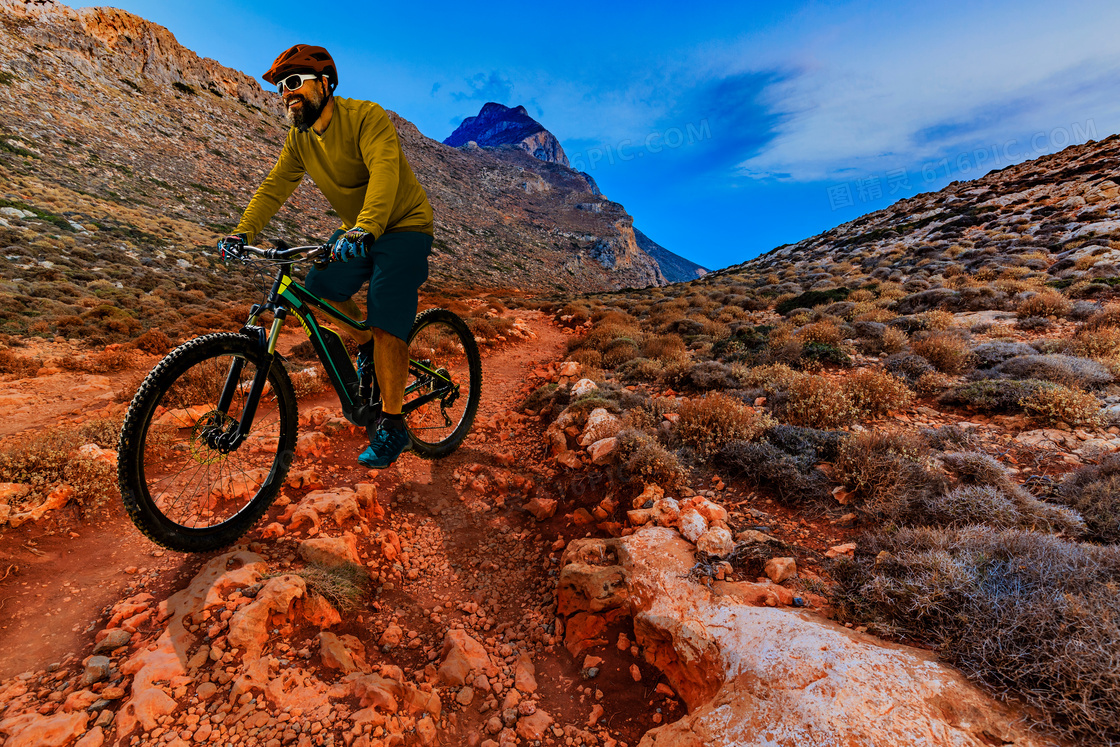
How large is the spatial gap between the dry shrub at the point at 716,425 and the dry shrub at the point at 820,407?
1.74 ft

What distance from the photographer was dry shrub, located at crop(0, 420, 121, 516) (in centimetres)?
306

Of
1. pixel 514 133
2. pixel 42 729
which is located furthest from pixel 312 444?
pixel 514 133

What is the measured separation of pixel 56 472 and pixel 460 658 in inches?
134

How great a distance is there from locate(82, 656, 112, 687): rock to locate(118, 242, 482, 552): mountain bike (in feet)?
1.83

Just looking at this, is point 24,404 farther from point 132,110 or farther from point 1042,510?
point 132,110

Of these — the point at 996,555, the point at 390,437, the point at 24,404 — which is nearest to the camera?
Answer: the point at 996,555

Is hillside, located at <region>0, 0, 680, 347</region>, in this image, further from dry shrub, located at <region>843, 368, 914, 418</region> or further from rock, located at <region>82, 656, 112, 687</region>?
dry shrub, located at <region>843, 368, 914, 418</region>

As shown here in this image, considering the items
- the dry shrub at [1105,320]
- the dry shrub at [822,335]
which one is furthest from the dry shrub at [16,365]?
the dry shrub at [1105,320]

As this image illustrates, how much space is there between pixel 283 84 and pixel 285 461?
2692mm

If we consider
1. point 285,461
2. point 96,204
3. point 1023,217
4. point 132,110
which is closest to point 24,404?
point 285,461

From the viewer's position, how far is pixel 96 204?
2262cm

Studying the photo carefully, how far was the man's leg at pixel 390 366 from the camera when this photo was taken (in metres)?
3.61

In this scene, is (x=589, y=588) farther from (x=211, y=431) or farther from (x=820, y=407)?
(x=820, y=407)

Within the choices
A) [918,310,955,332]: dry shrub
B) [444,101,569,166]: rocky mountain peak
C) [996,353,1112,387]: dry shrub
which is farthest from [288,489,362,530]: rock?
[444,101,569,166]: rocky mountain peak
